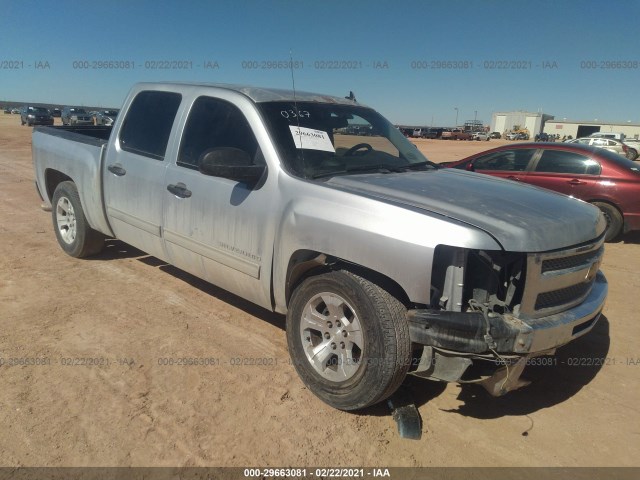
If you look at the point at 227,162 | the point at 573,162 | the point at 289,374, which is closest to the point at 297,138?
the point at 227,162

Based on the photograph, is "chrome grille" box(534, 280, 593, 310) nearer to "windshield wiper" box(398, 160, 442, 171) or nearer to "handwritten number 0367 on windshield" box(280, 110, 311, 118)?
"windshield wiper" box(398, 160, 442, 171)

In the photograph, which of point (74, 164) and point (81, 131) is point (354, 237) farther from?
point (81, 131)

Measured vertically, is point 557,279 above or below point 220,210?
below

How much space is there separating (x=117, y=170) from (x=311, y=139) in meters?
2.19

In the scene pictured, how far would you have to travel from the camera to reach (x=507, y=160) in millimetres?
8844

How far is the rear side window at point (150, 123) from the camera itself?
4355 mm

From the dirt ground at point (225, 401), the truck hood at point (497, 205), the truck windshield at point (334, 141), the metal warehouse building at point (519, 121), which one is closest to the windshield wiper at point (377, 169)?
the truck windshield at point (334, 141)

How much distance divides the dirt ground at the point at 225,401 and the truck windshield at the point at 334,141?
148 cm

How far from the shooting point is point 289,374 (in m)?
3.48

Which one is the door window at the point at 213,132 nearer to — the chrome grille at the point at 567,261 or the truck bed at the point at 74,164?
the truck bed at the point at 74,164

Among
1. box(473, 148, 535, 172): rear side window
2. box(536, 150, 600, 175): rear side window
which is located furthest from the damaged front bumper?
box(473, 148, 535, 172): rear side window

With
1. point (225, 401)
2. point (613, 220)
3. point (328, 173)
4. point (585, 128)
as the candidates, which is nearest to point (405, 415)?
point (225, 401)

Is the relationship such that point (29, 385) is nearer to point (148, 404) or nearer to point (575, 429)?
point (148, 404)

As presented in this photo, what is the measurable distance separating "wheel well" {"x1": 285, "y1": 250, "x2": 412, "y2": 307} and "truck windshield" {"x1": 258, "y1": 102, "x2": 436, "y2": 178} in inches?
22.9
